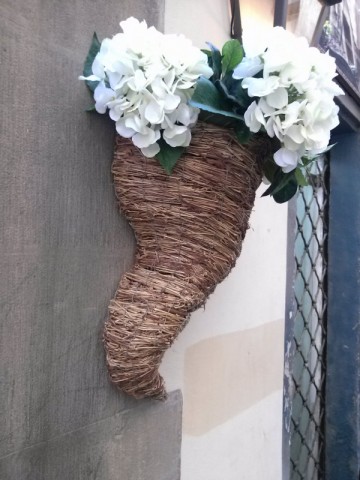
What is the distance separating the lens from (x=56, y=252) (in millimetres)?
981

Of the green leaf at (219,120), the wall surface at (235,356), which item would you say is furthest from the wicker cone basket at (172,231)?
the wall surface at (235,356)

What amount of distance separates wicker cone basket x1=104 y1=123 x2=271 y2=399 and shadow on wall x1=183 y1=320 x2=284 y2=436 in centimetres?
42

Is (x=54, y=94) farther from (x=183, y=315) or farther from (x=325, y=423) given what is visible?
(x=325, y=423)

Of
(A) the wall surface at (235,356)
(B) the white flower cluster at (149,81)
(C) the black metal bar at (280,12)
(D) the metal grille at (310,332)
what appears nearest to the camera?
(B) the white flower cluster at (149,81)

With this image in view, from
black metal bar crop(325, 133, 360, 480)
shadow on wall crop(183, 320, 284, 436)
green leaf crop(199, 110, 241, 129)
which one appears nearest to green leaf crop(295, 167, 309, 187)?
green leaf crop(199, 110, 241, 129)

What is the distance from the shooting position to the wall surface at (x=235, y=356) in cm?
143

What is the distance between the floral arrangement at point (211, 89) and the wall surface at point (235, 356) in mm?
457

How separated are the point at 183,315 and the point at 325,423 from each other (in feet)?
7.25

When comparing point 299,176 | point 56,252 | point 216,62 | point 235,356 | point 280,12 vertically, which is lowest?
point 235,356

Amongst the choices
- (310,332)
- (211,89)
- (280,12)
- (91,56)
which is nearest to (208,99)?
(211,89)

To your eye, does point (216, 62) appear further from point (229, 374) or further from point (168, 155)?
point (229, 374)

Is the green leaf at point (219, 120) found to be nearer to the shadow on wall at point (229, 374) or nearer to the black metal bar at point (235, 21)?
the black metal bar at point (235, 21)

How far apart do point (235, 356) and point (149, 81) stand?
1.13 m

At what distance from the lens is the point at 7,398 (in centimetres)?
89
